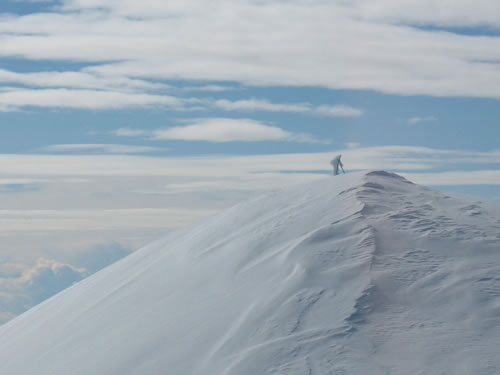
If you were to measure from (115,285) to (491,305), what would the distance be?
21.7ft

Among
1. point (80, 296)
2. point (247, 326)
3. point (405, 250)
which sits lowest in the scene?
point (80, 296)

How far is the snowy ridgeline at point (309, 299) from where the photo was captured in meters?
6.79

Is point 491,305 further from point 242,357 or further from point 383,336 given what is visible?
point 242,357

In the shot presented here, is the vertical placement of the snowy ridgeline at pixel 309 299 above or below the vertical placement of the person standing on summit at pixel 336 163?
below

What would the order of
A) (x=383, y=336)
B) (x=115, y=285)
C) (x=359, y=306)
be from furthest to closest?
(x=115, y=285), (x=359, y=306), (x=383, y=336)

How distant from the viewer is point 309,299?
7750 mm

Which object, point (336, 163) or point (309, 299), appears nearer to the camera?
point (309, 299)

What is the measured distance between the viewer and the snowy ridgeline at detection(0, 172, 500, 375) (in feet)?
22.3

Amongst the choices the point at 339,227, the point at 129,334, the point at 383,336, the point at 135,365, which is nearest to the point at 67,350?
the point at 129,334

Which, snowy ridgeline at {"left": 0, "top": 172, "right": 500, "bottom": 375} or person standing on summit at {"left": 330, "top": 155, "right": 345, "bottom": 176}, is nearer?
snowy ridgeline at {"left": 0, "top": 172, "right": 500, "bottom": 375}

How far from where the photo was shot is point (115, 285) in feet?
38.7

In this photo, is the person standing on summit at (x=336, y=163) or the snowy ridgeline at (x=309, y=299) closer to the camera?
the snowy ridgeline at (x=309, y=299)

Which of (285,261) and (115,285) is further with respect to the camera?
(115,285)

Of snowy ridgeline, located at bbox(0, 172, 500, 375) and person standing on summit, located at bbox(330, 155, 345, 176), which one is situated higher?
person standing on summit, located at bbox(330, 155, 345, 176)
